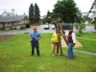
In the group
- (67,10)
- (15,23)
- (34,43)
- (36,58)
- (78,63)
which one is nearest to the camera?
(78,63)

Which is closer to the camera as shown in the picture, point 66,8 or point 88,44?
point 88,44

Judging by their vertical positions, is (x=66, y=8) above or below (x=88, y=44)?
above

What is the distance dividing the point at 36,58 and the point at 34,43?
143 centimetres

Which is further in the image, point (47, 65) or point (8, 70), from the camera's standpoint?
point (47, 65)

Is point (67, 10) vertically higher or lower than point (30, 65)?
higher

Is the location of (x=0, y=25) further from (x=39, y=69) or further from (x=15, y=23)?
(x=39, y=69)

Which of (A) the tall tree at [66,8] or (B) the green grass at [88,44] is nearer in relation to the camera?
(B) the green grass at [88,44]

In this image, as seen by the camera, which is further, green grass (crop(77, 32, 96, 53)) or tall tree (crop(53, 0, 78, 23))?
tall tree (crop(53, 0, 78, 23))

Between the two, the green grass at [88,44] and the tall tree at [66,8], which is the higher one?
the tall tree at [66,8]

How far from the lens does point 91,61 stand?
53.3 feet

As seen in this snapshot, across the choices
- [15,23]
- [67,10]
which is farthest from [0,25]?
[67,10]

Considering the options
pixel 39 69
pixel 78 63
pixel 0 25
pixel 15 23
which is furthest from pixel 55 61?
pixel 15 23

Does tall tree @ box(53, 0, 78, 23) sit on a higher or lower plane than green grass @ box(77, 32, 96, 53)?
higher

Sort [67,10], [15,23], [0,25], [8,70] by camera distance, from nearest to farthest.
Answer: [8,70]
[67,10]
[0,25]
[15,23]
